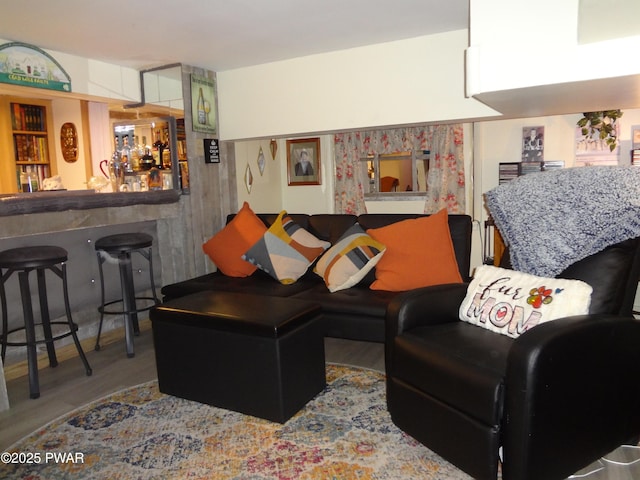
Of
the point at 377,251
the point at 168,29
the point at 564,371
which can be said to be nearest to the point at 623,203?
the point at 564,371

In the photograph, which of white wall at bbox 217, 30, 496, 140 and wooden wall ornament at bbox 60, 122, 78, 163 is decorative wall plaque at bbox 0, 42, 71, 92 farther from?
wooden wall ornament at bbox 60, 122, 78, 163

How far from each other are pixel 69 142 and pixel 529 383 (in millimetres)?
5401

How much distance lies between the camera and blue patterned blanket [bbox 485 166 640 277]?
75.0 inches

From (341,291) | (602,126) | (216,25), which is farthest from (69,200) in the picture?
(602,126)

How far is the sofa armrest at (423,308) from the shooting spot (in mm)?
2070

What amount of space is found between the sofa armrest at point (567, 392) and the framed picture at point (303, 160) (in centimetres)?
486

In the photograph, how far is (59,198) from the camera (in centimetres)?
283

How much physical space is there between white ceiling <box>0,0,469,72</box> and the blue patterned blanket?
1258mm

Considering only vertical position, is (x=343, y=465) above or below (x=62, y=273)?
below

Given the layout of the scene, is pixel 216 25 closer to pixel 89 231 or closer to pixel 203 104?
pixel 203 104

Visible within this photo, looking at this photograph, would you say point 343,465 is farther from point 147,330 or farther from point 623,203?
point 147,330

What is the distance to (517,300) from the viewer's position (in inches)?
77.2

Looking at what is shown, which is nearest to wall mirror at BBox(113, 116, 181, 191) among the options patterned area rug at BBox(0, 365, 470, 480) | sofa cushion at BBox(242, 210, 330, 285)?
sofa cushion at BBox(242, 210, 330, 285)

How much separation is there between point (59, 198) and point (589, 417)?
113 inches
